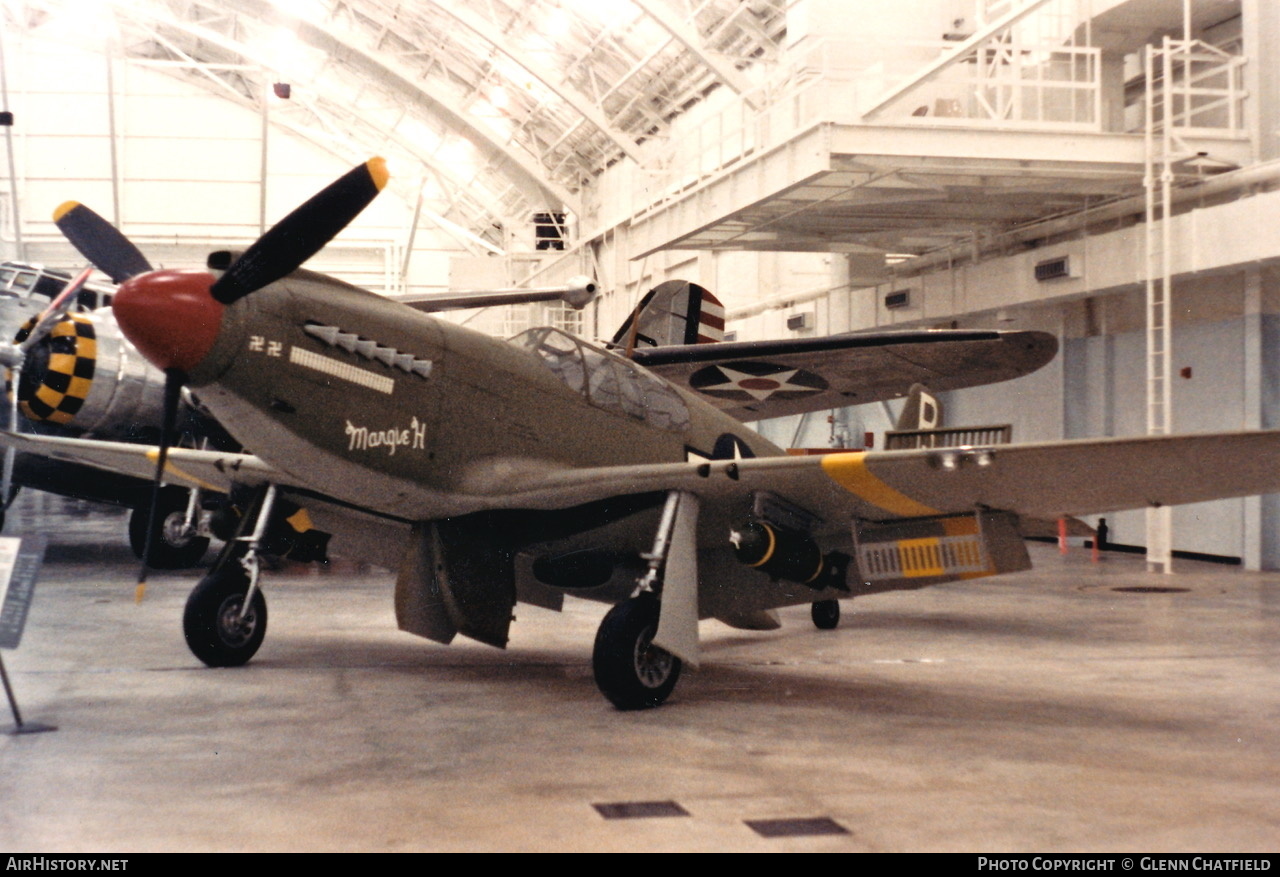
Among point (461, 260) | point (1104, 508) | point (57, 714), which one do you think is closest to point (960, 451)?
point (1104, 508)

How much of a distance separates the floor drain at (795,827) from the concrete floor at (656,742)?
0.05 feet

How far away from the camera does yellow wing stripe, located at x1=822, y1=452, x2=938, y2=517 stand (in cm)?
545

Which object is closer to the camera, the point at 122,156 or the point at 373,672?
the point at 373,672

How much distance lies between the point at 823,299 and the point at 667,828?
17.6 meters

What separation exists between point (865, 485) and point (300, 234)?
2731 mm

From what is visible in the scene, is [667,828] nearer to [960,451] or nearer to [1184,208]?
[960,451]

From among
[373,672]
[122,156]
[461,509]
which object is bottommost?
[373,672]

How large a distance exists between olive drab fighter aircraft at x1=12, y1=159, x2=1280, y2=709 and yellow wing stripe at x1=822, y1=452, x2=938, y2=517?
0.04ft

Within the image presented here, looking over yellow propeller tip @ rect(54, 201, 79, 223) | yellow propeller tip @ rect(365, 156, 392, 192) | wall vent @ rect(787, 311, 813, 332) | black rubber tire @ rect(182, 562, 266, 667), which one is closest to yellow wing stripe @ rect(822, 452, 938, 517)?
yellow propeller tip @ rect(365, 156, 392, 192)

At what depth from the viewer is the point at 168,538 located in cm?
1246

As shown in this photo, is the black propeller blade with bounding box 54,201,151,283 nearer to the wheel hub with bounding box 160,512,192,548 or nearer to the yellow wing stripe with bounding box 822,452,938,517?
the yellow wing stripe with bounding box 822,452,938,517

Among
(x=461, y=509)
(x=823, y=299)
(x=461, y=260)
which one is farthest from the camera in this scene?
(x=461, y=260)

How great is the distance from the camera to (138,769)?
4.41m

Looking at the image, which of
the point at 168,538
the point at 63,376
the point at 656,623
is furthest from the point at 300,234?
the point at 168,538
